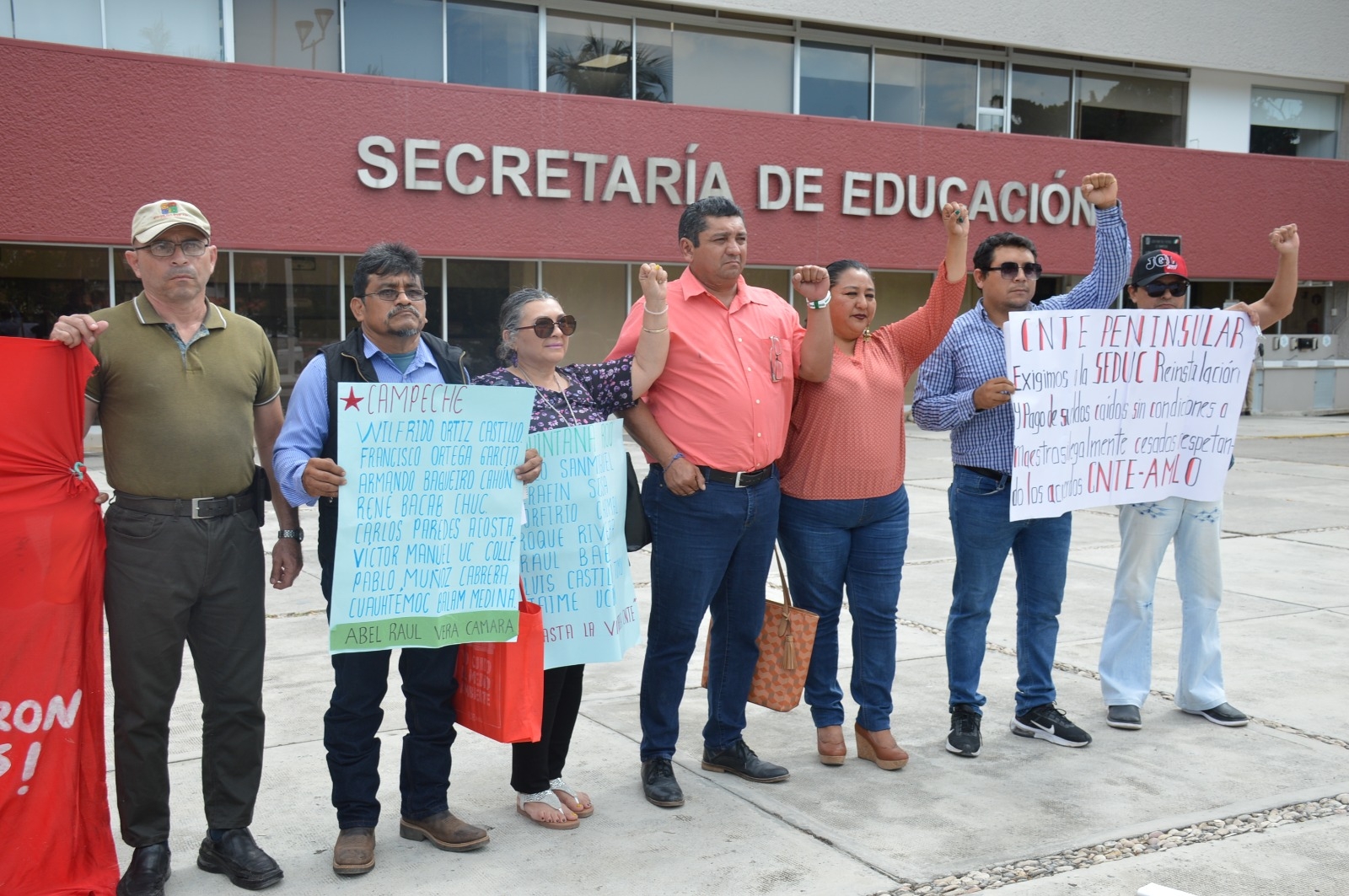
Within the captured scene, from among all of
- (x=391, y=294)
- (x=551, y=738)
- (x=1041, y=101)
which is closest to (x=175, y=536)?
(x=391, y=294)

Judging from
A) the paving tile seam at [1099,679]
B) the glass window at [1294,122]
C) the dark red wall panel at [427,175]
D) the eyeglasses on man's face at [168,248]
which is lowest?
the paving tile seam at [1099,679]

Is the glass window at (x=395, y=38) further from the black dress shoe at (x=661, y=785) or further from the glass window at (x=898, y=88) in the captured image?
the black dress shoe at (x=661, y=785)

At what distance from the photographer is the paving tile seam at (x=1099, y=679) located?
17.0 ft

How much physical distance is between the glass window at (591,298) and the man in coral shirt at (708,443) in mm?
14500

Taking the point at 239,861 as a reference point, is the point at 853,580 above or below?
above

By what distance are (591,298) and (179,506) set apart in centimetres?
1605

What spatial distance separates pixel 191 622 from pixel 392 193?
13993 millimetres

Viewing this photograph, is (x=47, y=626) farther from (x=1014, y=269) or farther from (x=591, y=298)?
(x=591, y=298)

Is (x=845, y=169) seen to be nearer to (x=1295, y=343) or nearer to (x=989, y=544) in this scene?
(x=1295, y=343)

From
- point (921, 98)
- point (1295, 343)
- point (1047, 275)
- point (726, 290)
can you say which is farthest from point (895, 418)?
point (1295, 343)

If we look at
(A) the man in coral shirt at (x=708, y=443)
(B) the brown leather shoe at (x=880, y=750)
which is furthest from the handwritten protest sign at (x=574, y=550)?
(B) the brown leather shoe at (x=880, y=750)

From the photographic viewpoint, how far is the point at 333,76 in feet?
54.2

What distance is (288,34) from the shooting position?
1677 centimetres

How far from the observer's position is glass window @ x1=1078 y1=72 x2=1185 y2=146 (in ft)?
76.9
